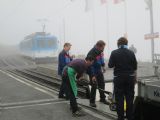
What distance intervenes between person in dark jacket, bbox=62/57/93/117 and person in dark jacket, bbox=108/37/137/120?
1570 millimetres

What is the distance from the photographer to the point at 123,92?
31.2ft

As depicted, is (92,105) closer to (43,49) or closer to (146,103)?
(146,103)

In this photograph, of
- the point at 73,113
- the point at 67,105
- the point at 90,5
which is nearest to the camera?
the point at 73,113

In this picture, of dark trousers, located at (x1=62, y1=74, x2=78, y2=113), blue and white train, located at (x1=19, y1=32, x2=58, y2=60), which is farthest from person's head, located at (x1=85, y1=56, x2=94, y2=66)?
blue and white train, located at (x1=19, y1=32, x2=58, y2=60)

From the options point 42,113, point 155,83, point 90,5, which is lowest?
point 42,113

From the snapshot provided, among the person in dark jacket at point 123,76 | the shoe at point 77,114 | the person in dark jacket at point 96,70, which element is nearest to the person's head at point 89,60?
the person in dark jacket at point 96,70

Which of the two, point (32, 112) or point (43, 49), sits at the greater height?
point (43, 49)

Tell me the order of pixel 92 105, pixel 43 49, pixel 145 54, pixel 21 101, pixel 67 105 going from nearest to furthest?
pixel 92 105, pixel 67 105, pixel 21 101, pixel 43 49, pixel 145 54

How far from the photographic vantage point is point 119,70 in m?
9.48

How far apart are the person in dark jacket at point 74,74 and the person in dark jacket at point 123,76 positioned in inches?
61.8

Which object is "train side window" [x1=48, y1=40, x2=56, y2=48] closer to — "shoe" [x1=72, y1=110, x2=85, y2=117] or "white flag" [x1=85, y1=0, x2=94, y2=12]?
"white flag" [x1=85, y1=0, x2=94, y2=12]

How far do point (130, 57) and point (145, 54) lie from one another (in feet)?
257

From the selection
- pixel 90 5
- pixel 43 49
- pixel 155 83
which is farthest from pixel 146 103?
pixel 90 5

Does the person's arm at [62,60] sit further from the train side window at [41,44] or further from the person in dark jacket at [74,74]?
the train side window at [41,44]
